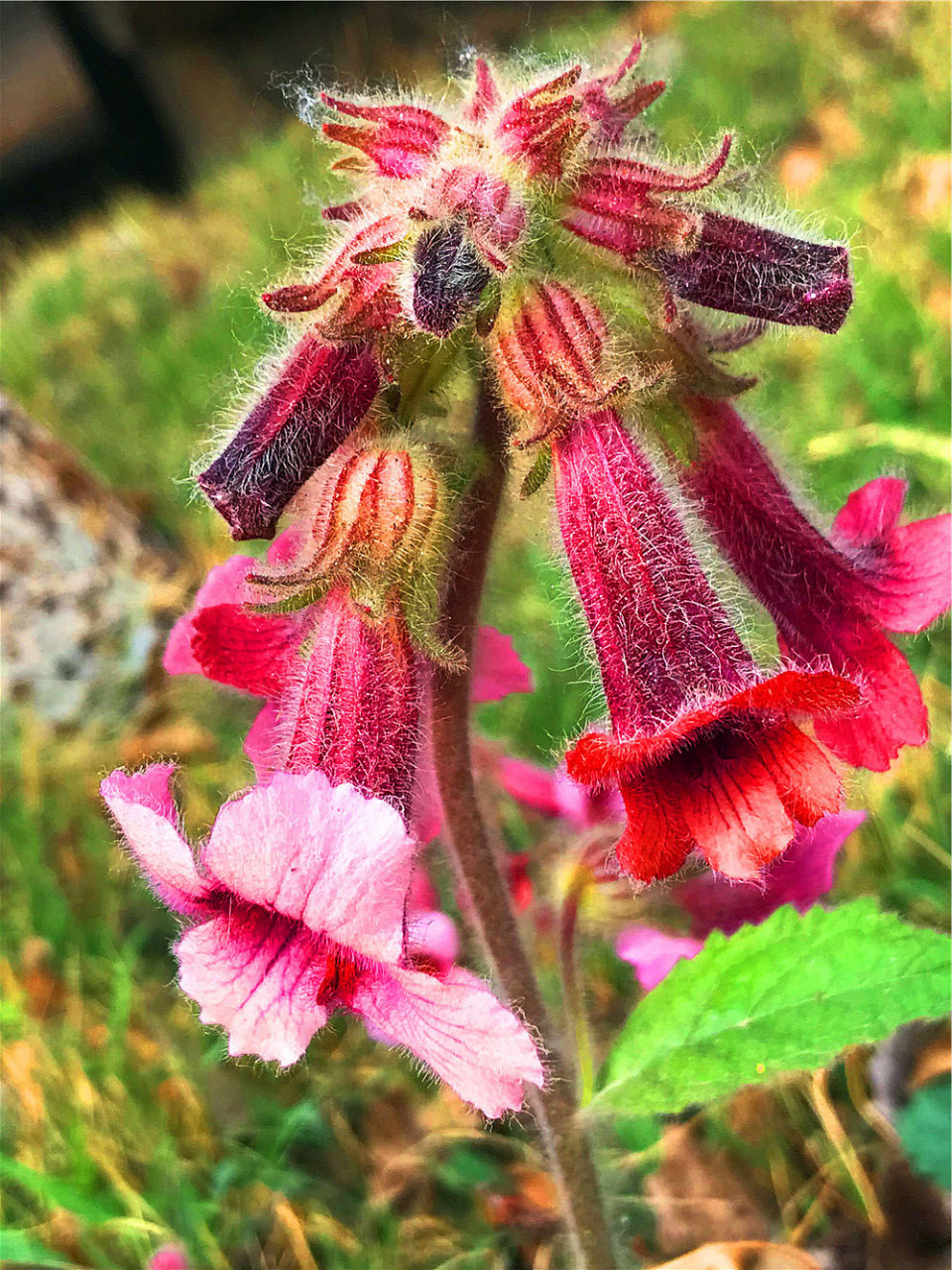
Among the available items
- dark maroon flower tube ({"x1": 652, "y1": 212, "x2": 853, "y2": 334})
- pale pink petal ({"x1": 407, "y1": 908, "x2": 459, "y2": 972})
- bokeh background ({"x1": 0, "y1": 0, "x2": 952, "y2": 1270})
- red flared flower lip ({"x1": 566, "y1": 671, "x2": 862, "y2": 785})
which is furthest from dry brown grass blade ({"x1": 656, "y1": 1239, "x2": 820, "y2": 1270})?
dark maroon flower tube ({"x1": 652, "y1": 212, "x2": 853, "y2": 334})

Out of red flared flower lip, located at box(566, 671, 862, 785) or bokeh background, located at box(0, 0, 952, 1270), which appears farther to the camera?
bokeh background, located at box(0, 0, 952, 1270)

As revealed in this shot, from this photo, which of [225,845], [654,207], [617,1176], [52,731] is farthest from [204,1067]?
[654,207]

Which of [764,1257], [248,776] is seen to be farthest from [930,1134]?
[248,776]

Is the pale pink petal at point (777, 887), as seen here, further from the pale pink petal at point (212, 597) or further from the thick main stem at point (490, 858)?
the pale pink petal at point (212, 597)

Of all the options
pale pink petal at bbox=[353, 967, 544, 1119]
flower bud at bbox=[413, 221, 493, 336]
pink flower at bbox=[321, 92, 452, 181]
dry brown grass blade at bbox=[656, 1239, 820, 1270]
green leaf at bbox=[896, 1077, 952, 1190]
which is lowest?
green leaf at bbox=[896, 1077, 952, 1190]

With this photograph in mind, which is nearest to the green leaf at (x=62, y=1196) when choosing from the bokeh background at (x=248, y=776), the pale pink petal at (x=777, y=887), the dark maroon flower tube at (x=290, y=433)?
the bokeh background at (x=248, y=776)

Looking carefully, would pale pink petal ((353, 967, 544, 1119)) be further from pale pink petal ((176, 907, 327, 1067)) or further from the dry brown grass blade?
the dry brown grass blade

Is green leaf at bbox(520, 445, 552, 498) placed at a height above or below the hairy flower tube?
below

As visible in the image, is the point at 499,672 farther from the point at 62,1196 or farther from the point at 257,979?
the point at 62,1196
